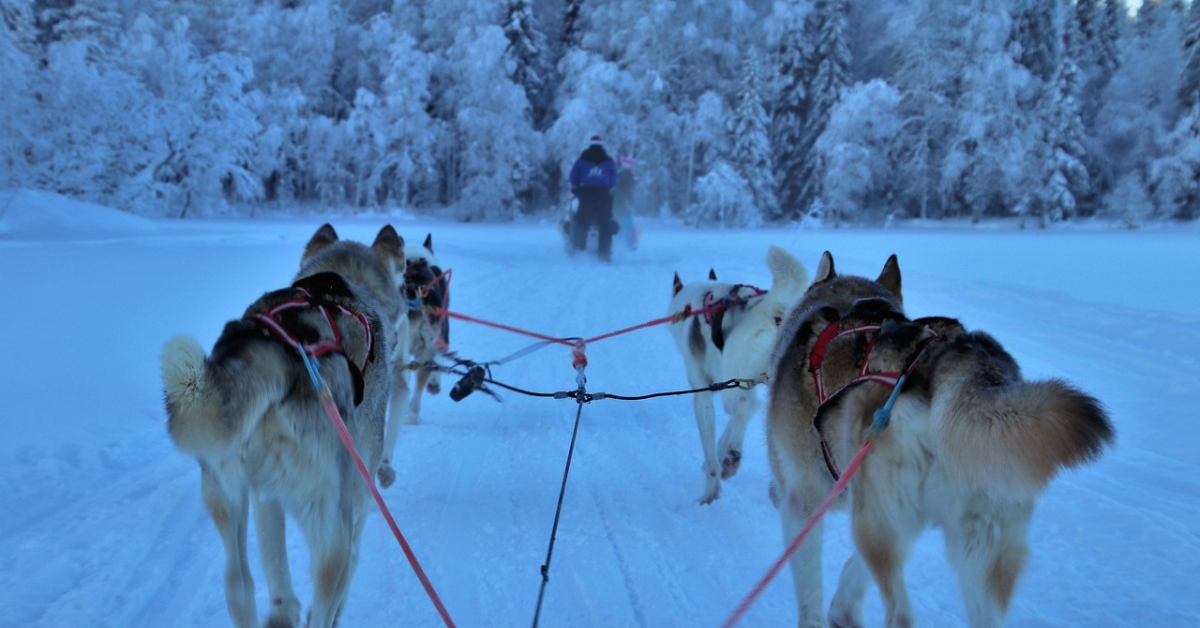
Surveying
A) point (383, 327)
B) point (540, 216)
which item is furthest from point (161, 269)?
point (540, 216)

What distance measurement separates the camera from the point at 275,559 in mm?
2375

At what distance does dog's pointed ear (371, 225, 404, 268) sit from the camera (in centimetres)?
404

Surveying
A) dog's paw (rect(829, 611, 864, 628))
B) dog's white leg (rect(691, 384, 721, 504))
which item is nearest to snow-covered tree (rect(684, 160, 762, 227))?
dog's white leg (rect(691, 384, 721, 504))

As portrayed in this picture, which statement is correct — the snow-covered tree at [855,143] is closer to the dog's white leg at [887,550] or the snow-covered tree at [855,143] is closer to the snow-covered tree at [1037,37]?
the snow-covered tree at [1037,37]

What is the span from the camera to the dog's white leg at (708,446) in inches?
162

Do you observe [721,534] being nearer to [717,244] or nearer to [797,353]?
[797,353]

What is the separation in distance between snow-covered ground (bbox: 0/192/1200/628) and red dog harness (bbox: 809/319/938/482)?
0.99m

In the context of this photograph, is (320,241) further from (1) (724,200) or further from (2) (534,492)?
(1) (724,200)

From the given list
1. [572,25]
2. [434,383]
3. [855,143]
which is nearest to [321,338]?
[434,383]


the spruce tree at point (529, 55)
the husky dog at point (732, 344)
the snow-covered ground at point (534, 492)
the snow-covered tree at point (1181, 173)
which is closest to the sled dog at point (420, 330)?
the snow-covered ground at point (534, 492)

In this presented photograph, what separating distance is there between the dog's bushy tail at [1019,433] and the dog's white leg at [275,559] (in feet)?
6.95

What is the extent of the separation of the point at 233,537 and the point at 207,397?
59cm

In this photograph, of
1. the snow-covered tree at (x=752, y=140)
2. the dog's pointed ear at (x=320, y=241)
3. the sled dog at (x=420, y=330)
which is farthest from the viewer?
the snow-covered tree at (x=752, y=140)

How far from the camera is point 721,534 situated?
12.0 feet
